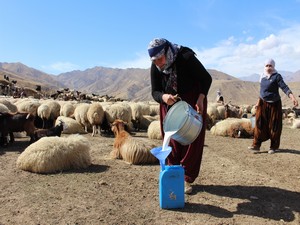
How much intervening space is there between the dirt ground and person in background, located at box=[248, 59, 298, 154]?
3.91ft

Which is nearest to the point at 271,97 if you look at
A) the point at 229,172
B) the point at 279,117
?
the point at 279,117

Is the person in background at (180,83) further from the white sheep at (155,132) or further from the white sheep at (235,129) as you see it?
the white sheep at (235,129)

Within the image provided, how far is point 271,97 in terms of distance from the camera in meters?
7.65

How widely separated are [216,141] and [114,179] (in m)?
5.18

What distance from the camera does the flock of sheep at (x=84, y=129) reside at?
18.8ft

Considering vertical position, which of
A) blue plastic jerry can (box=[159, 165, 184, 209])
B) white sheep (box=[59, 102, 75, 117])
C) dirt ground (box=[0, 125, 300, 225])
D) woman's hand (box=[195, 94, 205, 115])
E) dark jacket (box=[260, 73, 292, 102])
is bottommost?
dirt ground (box=[0, 125, 300, 225])

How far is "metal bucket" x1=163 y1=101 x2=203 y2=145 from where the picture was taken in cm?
382

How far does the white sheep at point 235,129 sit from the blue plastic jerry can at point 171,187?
7.23 meters

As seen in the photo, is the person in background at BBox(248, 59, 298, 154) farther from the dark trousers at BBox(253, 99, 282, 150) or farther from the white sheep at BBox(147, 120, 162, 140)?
the white sheep at BBox(147, 120, 162, 140)

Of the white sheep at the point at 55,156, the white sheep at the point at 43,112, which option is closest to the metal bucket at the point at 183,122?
the white sheep at the point at 55,156

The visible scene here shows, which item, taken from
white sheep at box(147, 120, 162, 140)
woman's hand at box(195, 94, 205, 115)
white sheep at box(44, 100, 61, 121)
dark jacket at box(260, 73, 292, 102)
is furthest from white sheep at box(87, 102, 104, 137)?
woman's hand at box(195, 94, 205, 115)

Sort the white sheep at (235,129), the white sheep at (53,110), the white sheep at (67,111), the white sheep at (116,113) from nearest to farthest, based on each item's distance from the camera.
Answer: the white sheep at (235,129)
the white sheep at (116,113)
the white sheep at (53,110)
the white sheep at (67,111)

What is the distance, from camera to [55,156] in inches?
223

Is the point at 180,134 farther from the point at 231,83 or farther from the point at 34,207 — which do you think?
the point at 231,83
